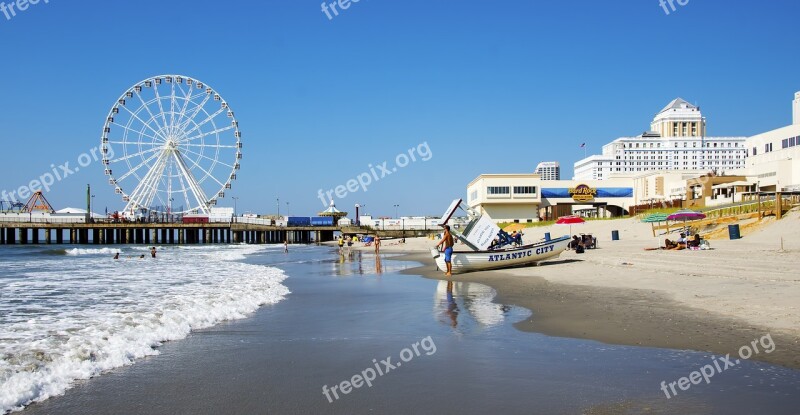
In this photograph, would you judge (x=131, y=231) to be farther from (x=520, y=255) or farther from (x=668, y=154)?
(x=668, y=154)

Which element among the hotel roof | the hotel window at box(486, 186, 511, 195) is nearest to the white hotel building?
the hotel roof

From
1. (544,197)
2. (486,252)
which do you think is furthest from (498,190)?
(486,252)

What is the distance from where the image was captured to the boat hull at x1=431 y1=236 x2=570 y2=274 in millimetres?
19578

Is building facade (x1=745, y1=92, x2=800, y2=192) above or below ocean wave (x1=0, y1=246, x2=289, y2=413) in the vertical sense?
above

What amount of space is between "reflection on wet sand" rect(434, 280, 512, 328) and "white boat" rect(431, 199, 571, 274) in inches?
157

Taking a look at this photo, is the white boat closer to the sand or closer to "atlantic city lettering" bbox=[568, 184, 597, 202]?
the sand

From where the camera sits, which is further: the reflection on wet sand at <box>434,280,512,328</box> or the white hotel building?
the white hotel building

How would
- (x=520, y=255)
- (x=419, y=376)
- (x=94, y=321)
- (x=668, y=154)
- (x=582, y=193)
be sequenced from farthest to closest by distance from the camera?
(x=668, y=154) < (x=582, y=193) < (x=520, y=255) < (x=94, y=321) < (x=419, y=376)

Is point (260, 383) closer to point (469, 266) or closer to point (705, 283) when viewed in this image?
point (705, 283)

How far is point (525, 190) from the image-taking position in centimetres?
6962

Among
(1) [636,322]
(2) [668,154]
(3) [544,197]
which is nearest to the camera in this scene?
(1) [636,322]

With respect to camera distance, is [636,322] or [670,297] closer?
[636,322]

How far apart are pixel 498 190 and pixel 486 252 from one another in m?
50.7

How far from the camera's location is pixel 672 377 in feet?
18.9
